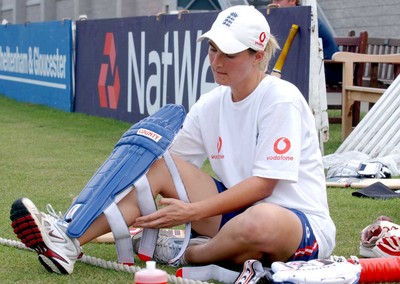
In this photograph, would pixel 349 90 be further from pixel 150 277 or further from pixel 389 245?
pixel 150 277

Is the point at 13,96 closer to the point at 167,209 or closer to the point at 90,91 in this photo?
the point at 90,91

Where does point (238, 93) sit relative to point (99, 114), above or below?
above

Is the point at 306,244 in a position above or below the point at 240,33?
below

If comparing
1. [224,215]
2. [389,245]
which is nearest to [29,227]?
[224,215]

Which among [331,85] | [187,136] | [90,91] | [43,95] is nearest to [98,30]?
[90,91]

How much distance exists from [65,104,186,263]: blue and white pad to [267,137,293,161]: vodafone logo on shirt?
51cm

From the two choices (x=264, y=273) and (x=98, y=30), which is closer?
(x=264, y=273)

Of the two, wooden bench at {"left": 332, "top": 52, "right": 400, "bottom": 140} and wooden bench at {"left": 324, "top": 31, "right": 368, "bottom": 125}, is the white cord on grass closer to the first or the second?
wooden bench at {"left": 332, "top": 52, "right": 400, "bottom": 140}

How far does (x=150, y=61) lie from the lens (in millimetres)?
11383

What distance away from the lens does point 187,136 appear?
4.24 meters

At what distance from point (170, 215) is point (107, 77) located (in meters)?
9.10

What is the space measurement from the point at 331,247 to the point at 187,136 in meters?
0.80

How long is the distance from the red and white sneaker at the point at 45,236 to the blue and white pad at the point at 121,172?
0.05 m

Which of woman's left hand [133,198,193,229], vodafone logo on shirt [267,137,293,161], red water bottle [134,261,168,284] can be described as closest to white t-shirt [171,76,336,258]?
vodafone logo on shirt [267,137,293,161]
